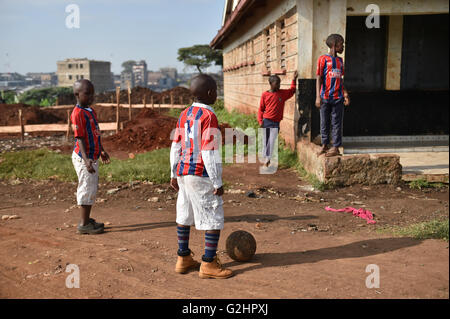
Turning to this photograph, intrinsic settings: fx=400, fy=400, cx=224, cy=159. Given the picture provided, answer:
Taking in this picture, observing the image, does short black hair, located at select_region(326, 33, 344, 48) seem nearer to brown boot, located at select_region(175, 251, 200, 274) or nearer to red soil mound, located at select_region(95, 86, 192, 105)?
brown boot, located at select_region(175, 251, 200, 274)

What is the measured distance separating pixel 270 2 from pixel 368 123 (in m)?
3.92

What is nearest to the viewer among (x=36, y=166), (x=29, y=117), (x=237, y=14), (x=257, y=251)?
(x=257, y=251)

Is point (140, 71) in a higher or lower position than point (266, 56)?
higher

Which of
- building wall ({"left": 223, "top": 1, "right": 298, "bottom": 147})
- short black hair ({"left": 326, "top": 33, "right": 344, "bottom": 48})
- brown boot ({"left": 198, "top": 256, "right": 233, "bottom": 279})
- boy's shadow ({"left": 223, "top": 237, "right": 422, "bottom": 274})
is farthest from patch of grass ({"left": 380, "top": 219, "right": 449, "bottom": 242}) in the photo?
building wall ({"left": 223, "top": 1, "right": 298, "bottom": 147})

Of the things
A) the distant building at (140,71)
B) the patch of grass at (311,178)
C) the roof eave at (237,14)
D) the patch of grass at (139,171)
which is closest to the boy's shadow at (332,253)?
the patch of grass at (311,178)

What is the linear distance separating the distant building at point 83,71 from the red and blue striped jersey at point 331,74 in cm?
8095

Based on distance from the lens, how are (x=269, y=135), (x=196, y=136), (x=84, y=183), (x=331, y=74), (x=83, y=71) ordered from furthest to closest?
1. (x=83, y=71)
2. (x=269, y=135)
3. (x=331, y=74)
4. (x=84, y=183)
5. (x=196, y=136)

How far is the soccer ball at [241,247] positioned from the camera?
3852mm

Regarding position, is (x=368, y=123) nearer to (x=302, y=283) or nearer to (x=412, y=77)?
(x=412, y=77)

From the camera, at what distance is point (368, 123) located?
9.97 metres

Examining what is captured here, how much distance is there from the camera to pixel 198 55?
176ft

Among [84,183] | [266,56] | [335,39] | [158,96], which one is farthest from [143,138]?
[158,96]

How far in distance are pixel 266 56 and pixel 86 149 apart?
732cm

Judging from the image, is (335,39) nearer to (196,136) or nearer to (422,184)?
(422,184)
